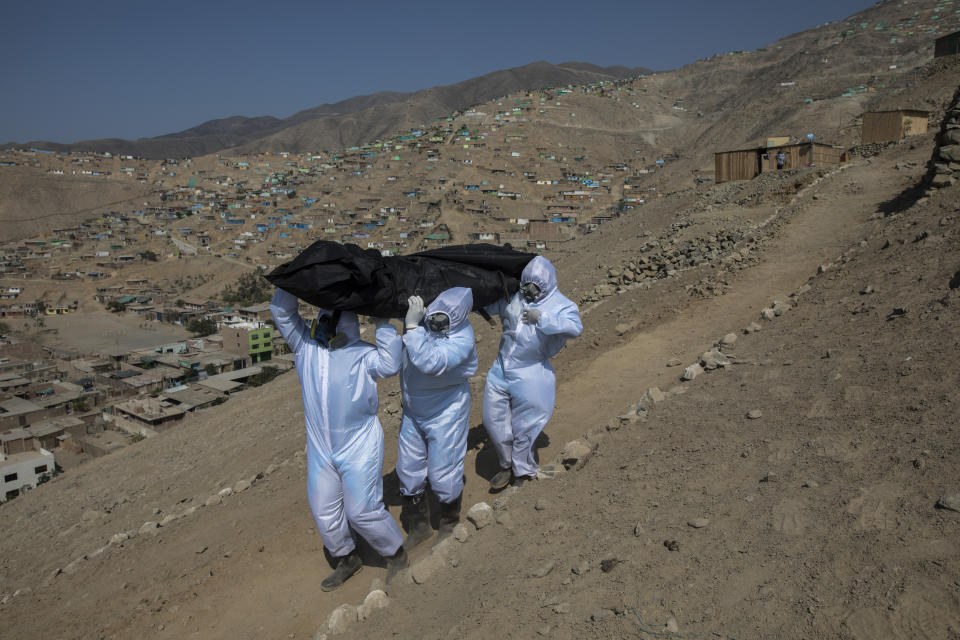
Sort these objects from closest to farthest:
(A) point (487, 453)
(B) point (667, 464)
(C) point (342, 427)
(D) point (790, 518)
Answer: (D) point (790, 518)
(B) point (667, 464)
(C) point (342, 427)
(A) point (487, 453)

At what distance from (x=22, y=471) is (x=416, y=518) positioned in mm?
17348

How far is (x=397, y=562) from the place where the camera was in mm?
3674

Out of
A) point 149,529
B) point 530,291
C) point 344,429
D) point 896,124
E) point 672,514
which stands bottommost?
point 149,529

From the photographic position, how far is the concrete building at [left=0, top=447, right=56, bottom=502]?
15859 mm

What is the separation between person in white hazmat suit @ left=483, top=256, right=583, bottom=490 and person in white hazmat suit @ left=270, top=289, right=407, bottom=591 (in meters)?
1.05

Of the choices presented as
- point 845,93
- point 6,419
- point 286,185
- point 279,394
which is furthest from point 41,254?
point 845,93

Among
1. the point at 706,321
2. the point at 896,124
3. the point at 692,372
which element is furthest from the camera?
the point at 896,124

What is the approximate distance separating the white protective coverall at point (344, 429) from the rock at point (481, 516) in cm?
52

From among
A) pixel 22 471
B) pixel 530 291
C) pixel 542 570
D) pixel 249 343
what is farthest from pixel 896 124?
pixel 249 343

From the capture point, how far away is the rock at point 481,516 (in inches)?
140

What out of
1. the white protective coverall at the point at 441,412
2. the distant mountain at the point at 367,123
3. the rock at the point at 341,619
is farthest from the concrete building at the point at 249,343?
the distant mountain at the point at 367,123

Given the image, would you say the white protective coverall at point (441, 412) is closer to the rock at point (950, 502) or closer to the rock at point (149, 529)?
the rock at point (950, 502)

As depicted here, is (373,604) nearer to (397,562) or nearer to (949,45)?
(397,562)

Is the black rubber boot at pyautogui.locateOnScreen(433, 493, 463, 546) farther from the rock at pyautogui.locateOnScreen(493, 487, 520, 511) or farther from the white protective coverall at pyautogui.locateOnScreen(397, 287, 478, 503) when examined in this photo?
the rock at pyautogui.locateOnScreen(493, 487, 520, 511)
